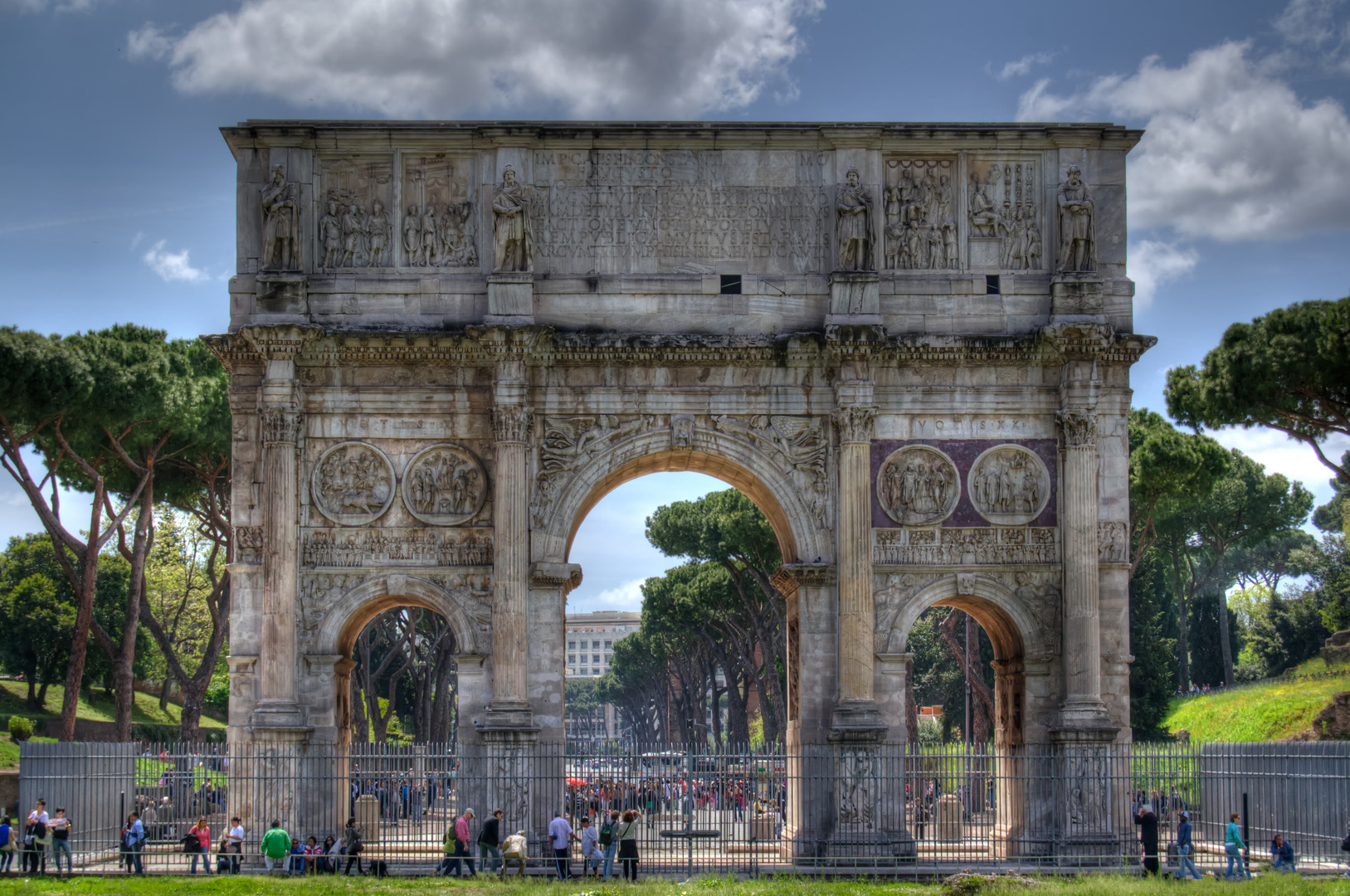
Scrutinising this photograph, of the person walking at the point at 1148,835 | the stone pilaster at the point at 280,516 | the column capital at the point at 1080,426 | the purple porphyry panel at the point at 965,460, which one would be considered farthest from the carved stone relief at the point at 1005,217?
the stone pilaster at the point at 280,516

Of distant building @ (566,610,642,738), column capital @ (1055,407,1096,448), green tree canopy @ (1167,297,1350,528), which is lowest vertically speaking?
distant building @ (566,610,642,738)

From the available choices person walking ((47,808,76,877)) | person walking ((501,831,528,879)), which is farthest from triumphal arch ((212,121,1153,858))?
person walking ((47,808,76,877))

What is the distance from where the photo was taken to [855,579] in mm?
21516

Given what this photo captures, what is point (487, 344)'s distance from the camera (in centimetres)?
2162

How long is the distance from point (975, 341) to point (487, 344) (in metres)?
7.70

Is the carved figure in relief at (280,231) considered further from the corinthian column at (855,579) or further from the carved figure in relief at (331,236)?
the corinthian column at (855,579)

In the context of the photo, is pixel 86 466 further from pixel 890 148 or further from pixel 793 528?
pixel 890 148

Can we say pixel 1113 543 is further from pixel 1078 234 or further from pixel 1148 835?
pixel 1078 234

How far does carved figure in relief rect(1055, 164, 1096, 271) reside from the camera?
2236 cm

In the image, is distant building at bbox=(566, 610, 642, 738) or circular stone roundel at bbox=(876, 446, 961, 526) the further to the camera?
distant building at bbox=(566, 610, 642, 738)

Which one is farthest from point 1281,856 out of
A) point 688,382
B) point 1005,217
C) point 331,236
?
point 331,236

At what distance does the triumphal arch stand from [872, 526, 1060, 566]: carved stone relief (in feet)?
0.17

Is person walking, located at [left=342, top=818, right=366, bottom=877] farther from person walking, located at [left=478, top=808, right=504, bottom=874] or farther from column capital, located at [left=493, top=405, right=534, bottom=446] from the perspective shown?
column capital, located at [left=493, top=405, right=534, bottom=446]

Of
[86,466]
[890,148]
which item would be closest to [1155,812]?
[890,148]
